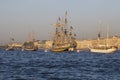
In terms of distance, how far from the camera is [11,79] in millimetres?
37844

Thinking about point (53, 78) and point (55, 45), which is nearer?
point (53, 78)

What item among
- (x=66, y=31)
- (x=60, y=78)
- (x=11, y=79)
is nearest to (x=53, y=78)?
(x=60, y=78)

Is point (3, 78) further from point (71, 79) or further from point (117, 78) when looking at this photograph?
point (117, 78)

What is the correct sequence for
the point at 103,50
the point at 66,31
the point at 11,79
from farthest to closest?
the point at 66,31, the point at 103,50, the point at 11,79

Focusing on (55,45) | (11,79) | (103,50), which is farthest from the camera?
(55,45)

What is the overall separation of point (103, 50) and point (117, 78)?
113 metres

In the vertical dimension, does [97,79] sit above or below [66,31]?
below

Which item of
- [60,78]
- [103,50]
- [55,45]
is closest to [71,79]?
[60,78]

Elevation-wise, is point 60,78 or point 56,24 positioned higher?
point 56,24

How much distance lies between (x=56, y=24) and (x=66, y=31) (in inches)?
379

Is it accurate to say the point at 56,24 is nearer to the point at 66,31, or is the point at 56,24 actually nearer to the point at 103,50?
the point at 66,31

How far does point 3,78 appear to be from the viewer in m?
38.6

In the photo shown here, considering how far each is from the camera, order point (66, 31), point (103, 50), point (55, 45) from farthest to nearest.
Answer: point (66, 31) < point (55, 45) < point (103, 50)

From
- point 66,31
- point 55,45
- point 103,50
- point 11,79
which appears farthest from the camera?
point 66,31
